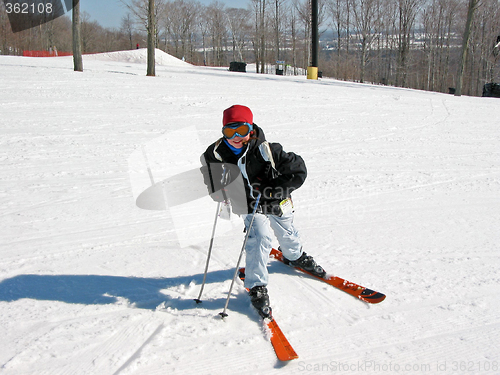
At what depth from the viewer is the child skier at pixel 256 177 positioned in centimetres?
283

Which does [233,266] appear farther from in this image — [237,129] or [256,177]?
[237,129]

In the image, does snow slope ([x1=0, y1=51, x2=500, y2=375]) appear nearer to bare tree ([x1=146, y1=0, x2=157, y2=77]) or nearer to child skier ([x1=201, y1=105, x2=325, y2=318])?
child skier ([x1=201, y1=105, x2=325, y2=318])

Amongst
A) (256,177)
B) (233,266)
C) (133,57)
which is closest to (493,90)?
(233,266)

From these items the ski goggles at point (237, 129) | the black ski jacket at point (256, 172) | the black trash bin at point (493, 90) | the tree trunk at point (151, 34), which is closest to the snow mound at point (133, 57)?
the tree trunk at point (151, 34)

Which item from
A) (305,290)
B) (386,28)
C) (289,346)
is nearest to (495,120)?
(305,290)

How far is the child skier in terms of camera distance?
111 inches

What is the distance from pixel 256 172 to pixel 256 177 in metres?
0.06

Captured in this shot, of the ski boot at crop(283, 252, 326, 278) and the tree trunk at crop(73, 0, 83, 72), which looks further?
the tree trunk at crop(73, 0, 83, 72)

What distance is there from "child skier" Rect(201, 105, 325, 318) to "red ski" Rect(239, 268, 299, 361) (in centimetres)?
8

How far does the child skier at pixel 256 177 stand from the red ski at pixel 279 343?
78mm

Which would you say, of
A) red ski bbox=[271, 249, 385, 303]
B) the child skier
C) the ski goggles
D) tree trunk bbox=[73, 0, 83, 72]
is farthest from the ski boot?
tree trunk bbox=[73, 0, 83, 72]

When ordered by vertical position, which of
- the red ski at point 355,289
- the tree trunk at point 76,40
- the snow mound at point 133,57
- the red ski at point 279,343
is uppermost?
the snow mound at point 133,57

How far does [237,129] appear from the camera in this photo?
2.80 metres

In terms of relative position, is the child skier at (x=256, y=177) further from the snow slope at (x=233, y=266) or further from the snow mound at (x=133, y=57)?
the snow mound at (x=133, y=57)
